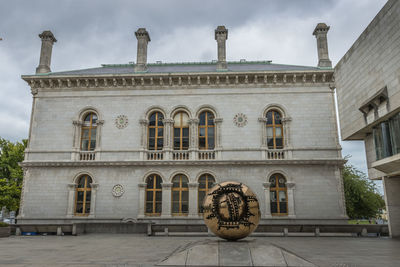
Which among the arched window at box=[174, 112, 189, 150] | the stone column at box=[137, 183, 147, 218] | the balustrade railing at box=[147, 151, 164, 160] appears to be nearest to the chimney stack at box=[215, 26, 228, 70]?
the arched window at box=[174, 112, 189, 150]

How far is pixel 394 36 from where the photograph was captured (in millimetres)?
15109

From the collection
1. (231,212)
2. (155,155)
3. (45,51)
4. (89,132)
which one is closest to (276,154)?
(155,155)

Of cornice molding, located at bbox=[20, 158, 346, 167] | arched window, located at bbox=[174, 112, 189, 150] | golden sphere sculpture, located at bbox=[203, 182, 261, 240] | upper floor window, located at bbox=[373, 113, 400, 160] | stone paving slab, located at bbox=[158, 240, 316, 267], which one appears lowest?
stone paving slab, located at bbox=[158, 240, 316, 267]

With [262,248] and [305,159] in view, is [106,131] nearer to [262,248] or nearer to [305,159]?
[305,159]

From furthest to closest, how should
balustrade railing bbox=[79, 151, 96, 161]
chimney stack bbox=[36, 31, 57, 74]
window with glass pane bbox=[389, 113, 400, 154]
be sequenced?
A: 1. chimney stack bbox=[36, 31, 57, 74]
2. balustrade railing bbox=[79, 151, 96, 161]
3. window with glass pane bbox=[389, 113, 400, 154]

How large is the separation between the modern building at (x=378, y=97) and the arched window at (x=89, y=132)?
17.6 metres

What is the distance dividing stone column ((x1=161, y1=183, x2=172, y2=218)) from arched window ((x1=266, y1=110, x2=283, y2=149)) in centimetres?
791

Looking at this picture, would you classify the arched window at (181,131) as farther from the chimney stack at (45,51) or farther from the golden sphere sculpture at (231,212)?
the golden sphere sculpture at (231,212)

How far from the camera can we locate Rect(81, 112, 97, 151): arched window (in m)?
24.0

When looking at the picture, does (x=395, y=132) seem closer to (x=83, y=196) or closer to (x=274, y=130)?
(x=274, y=130)

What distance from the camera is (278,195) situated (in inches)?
872

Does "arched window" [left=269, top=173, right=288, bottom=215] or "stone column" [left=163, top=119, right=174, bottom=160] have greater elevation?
"stone column" [left=163, top=119, right=174, bottom=160]

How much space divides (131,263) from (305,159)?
16.0 metres

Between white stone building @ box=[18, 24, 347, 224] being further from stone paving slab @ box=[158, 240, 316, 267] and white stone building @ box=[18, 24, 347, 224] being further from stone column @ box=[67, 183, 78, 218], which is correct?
stone paving slab @ box=[158, 240, 316, 267]
